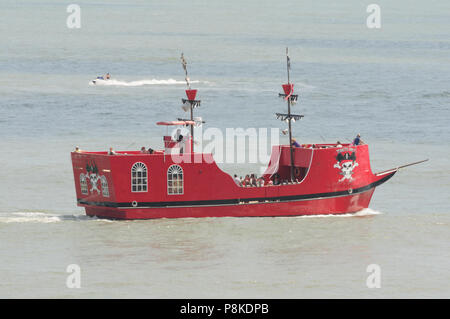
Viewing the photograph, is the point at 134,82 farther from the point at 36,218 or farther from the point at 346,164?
the point at 346,164

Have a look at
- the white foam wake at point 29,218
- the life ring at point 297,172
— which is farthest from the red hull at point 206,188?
the white foam wake at point 29,218

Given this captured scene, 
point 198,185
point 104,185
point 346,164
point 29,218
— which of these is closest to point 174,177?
point 198,185

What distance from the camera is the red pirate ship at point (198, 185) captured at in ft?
131

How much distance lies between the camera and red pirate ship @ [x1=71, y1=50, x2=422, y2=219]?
39812 millimetres

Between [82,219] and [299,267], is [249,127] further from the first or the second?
[299,267]

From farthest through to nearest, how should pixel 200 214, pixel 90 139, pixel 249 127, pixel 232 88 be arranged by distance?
pixel 232 88 → pixel 249 127 → pixel 90 139 → pixel 200 214

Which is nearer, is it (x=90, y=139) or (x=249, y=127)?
(x=90, y=139)

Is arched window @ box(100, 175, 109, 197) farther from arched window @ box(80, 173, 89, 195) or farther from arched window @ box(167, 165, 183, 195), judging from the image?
arched window @ box(167, 165, 183, 195)

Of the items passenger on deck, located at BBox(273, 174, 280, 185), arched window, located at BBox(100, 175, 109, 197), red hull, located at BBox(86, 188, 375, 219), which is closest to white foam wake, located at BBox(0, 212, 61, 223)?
red hull, located at BBox(86, 188, 375, 219)

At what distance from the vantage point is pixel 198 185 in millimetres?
40281

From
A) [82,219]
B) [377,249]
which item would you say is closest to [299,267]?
[377,249]

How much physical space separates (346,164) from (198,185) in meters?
6.19

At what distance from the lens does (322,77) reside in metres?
109
